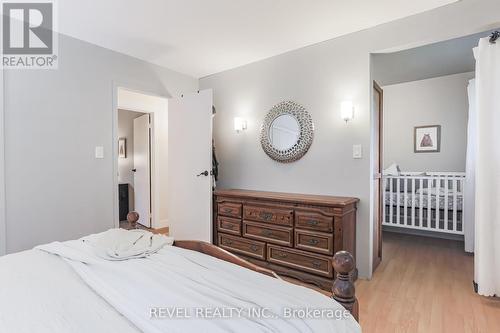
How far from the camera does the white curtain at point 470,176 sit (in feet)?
10.7

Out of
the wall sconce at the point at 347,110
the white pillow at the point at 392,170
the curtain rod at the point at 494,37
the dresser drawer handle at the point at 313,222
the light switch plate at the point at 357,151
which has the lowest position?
the dresser drawer handle at the point at 313,222

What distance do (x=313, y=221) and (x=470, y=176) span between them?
2.31 meters

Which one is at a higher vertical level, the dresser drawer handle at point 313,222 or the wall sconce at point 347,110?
the wall sconce at point 347,110

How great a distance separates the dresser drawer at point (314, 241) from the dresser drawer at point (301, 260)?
57mm

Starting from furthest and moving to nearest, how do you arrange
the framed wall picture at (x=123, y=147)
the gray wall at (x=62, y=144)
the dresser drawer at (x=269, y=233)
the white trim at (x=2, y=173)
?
the framed wall picture at (x=123, y=147) → the dresser drawer at (x=269, y=233) → the gray wall at (x=62, y=144) → the white trim at (x=2, y=173)

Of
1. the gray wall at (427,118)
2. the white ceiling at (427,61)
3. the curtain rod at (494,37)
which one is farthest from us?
the gray wall at (427,118)

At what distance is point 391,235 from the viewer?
4348 mm

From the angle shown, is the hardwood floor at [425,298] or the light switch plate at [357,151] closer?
the hardwood floor at [425,298]

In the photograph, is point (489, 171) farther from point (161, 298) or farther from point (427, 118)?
point (427, 118)

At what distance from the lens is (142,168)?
479 centimetres

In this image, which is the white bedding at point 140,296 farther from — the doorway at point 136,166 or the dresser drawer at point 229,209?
the doorway at point 136,166

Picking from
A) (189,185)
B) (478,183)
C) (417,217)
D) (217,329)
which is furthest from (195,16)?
(417,217)

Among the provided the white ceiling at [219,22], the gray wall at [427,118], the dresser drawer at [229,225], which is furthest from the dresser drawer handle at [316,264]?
the gray wall at [427,118]

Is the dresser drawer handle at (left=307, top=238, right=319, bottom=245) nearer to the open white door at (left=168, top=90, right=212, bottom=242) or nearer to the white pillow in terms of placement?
the open white door at (left=168, top=90, right=212, bottom=242)
